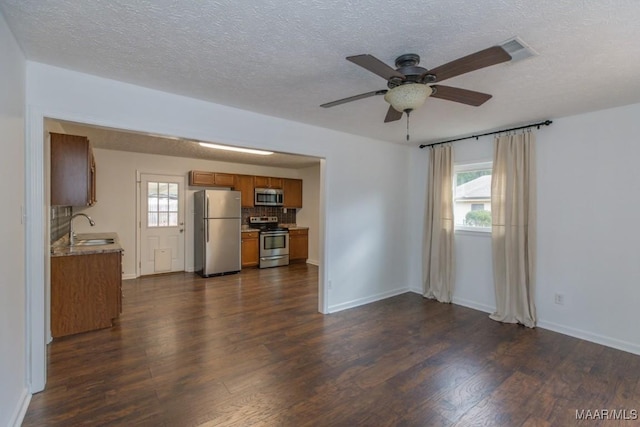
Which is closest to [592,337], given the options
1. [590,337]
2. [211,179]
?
[590,337]

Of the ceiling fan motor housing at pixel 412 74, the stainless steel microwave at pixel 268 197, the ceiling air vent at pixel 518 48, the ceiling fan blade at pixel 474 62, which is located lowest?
the stainless steel microwave at pixel 268 197

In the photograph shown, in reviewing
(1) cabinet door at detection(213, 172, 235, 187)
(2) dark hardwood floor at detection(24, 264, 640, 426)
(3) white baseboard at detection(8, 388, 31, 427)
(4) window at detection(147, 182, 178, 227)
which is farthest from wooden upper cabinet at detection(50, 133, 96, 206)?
(1) cabinet door at detection(213, 172, 235, 187)

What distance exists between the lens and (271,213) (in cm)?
748

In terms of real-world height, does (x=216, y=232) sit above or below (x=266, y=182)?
below

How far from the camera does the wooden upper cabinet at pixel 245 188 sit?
6551 millimetres

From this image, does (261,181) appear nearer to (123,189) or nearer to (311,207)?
(311,207)

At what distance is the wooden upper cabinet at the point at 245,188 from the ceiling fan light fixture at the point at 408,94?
5.09 meters

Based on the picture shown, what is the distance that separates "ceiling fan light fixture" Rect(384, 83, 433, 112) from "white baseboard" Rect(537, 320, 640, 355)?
3188 mm

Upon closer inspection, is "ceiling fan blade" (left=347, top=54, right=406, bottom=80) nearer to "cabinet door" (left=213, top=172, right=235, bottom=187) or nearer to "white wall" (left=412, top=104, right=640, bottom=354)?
"white wall" (left=412, top=104, right=640, bottom=354)

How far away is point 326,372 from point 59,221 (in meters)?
4.02

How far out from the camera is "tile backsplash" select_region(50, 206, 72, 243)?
3.49m

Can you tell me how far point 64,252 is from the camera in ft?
10.2

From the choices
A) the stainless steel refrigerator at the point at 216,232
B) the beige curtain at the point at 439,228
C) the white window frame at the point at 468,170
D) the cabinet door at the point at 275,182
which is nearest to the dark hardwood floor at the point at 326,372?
the beige curtain at the point at 439,228

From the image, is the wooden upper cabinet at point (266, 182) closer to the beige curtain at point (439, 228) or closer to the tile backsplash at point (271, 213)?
the tile backsplash at point (271, 213)
